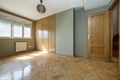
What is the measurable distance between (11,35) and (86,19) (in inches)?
166

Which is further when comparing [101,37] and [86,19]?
[86,19]

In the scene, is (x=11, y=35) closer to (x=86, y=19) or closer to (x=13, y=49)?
(x=13, y=49)

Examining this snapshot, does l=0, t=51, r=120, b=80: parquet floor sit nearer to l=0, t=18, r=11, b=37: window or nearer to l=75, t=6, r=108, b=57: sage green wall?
l=75, t=6, r=108, b=57: sage green wall

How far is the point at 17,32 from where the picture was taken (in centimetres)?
528

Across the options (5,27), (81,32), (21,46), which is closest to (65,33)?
(81,32)

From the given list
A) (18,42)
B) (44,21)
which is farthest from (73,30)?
(18,42)

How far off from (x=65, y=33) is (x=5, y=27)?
326 cm

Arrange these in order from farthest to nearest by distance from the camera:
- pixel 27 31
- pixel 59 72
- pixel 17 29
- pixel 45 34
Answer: pixel 27 31
pixel 45 34
pixel 17 29
pixel 59 72

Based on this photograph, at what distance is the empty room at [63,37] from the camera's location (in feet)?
9.16

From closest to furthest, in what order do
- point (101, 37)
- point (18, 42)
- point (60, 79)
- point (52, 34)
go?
point (60, 79) → point (101, 37) → point (18, 42) → point (52, 34)

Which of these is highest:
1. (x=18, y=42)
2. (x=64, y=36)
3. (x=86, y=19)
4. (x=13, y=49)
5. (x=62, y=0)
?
(x=62, y=0)

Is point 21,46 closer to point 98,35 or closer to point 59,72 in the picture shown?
point 59,72

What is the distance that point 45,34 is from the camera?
238 inches

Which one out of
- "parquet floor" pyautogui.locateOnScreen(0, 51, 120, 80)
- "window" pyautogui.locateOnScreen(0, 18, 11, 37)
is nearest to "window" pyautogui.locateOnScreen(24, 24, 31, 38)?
"window" pyautogui.locateOnScreen(0, 18, 11, 37)
